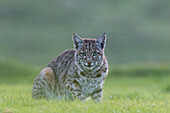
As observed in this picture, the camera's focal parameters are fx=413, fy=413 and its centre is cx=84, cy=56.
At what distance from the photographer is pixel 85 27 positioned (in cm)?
5334

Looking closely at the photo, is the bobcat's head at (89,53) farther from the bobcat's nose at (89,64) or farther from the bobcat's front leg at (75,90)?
the bobcat's front leg at (75,90)

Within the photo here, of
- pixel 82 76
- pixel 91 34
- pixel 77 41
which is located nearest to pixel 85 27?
pixel 91 34

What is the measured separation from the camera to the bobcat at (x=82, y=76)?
35.7 ft

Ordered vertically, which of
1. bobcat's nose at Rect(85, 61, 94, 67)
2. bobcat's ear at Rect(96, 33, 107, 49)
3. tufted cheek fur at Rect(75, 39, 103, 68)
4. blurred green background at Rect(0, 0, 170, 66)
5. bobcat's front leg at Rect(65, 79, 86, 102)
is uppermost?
blurred green background at Rect(0, 0, 170, 66)

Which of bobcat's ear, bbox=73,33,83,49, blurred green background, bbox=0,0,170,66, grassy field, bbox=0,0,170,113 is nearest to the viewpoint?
bobcat's ear, bbox=73,33,83,49

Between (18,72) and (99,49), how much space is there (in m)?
19.3

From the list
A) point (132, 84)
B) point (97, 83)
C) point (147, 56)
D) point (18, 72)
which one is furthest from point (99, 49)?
point (147, 56)

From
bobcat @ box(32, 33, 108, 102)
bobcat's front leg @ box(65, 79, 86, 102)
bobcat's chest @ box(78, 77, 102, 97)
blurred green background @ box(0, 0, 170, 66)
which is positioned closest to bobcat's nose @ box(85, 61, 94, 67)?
bobcat @ box(32, 33, 108, 102)

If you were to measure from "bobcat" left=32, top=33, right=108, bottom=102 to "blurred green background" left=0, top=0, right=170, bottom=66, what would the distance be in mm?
28357

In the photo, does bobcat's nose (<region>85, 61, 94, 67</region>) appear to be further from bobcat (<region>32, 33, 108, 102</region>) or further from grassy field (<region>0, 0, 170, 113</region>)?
grassy field (<region>0, 0, 170, 113</region>)

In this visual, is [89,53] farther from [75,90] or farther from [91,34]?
[91,34]

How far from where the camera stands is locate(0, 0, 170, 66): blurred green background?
4450 cm

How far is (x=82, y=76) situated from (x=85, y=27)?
140 feet

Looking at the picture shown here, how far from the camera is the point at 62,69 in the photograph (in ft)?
39.3
